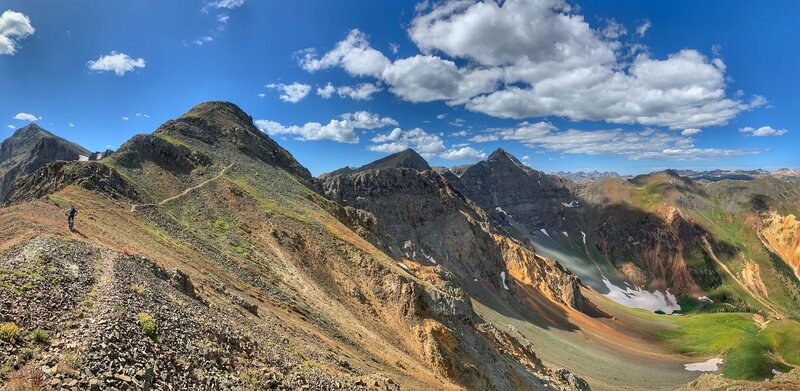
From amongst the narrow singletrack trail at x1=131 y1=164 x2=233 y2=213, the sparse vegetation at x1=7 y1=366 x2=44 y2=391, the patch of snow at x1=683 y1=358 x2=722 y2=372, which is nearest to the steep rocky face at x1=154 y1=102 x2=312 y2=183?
the narrow singletrack trail at x1=131 y1=164 x2=233 y2=213

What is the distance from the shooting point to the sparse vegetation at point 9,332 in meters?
12.3

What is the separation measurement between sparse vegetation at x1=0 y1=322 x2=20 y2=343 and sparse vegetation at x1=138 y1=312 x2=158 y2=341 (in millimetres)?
3647

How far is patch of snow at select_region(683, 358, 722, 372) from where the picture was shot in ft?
365

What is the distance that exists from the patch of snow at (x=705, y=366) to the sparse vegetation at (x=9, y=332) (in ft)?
457

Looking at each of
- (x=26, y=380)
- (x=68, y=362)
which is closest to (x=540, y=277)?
(x=68, y=362)

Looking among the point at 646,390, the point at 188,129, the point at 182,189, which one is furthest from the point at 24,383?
the point at 646,390

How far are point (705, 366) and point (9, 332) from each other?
14588 centimetres

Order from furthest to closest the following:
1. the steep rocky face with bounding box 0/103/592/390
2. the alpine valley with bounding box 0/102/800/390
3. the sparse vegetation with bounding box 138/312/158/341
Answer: the sparse vegetation with bounding box 138/312/158/341 → the steep rocky face with bounding box 0/103/592/390 → the alpine valley with bounding box 0/102/800/390

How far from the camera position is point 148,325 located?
1591 cm

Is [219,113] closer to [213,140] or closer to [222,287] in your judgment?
[213,140]

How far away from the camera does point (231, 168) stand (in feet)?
230

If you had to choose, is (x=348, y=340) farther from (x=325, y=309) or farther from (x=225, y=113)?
(x=225, y=113)

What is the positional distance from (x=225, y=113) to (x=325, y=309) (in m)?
69.3

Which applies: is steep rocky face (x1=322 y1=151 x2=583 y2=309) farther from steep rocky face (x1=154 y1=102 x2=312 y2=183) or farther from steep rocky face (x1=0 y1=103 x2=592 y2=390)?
steep rocky face (x1=0 y1=103 x2=592 y2=390)
